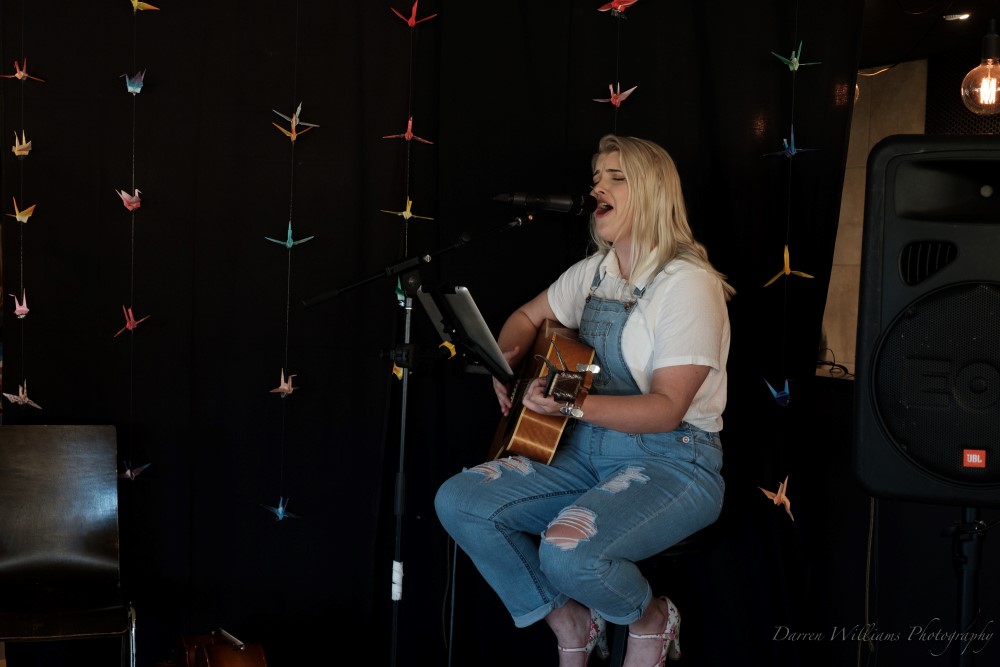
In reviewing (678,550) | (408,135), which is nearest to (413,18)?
(408,135)

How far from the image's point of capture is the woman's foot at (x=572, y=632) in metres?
2.31

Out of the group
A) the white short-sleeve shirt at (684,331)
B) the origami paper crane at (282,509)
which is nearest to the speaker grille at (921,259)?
the white short-sleeve shirt at (684,331)

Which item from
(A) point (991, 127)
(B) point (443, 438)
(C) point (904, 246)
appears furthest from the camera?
(A) point (991, 127)

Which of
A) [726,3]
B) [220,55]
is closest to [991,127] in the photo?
[726,3]

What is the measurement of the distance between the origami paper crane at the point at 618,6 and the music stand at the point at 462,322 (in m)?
1.11

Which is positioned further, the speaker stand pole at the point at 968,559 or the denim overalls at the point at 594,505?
the denim overalls at the point at 594,505

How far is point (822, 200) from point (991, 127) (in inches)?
145

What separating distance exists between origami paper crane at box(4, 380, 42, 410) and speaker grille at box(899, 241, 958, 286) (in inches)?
97.3

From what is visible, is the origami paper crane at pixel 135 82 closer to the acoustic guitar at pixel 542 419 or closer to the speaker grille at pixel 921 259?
the acoustic guitar at pixel 542 419

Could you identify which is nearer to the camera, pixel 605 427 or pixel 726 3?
pixel 605 427

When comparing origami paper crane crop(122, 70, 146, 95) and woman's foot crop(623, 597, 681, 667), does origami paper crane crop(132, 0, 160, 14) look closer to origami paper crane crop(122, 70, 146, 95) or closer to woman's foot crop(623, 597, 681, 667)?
origami paper crane crop(122, 70, 146, 95)

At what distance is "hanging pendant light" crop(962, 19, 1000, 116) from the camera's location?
3414mm

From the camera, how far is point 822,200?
8.36ft

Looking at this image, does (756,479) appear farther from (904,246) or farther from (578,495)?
(904,246)
